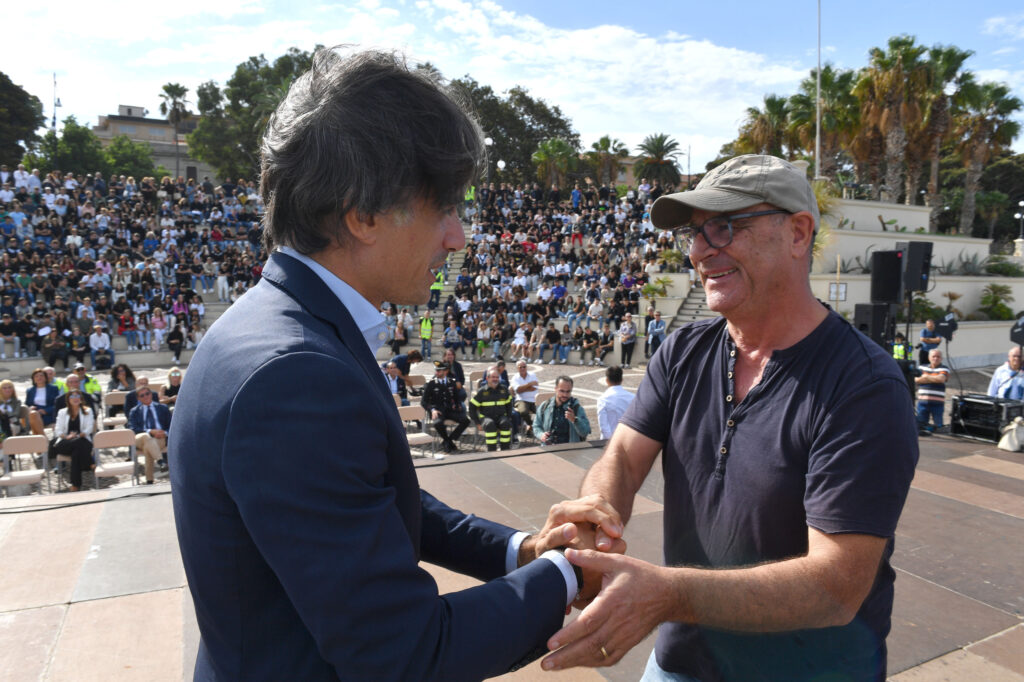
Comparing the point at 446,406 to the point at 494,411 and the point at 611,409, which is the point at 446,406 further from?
the point at 611,409

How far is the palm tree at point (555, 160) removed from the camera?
39.1m

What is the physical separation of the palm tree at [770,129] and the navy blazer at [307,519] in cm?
2745

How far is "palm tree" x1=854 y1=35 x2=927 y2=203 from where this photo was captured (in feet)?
73.4

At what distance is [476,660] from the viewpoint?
105cm

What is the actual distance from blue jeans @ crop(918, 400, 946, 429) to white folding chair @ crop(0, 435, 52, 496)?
11.5m

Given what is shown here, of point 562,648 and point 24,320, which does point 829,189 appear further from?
point 24,320

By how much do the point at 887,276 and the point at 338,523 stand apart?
11.2 meters

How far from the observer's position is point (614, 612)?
1.33 metres

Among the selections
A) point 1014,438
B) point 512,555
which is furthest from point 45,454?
point 1014,438

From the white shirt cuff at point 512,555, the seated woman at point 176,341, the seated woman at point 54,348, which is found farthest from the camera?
the seated woman at point 176,341

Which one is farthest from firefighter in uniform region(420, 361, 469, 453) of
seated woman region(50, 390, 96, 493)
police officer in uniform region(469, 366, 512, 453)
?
seated woman region(50, 390, 96, 493)

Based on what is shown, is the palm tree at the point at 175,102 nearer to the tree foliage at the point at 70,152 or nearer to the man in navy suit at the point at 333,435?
the tree foliage at the point at 70,152

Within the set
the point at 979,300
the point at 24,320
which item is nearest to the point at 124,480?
the point at 24,320

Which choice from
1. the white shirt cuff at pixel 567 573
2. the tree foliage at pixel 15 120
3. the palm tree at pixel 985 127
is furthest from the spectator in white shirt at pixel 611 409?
the tree foliage at pixel 15 120
